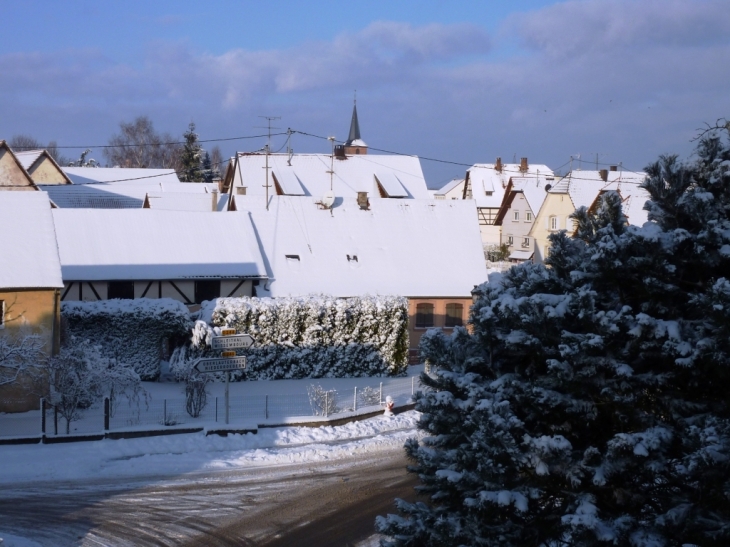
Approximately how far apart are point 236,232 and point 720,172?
2532cm

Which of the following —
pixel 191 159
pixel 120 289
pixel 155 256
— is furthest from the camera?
pixel 191 159

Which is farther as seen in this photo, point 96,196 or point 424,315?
point 96,196

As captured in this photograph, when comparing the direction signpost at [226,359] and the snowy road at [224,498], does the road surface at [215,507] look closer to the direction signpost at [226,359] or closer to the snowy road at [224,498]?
the snowy road at [224,498]

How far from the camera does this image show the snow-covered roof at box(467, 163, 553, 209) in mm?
67938

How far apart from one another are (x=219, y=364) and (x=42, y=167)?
137 ft

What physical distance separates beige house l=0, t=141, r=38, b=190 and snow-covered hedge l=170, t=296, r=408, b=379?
50.6 feet

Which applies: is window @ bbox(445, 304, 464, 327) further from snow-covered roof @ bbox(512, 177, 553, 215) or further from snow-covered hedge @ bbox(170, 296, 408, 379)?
snow-covered roof @ bbox(512, 177, 553, 215)

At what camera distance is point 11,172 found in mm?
35219

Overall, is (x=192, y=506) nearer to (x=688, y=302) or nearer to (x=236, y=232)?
(x=688, y=302)

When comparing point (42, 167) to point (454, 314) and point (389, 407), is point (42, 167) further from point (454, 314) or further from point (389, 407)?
point (389, 407)

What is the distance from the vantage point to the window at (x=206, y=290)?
1131 inches

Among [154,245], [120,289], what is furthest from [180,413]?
[154,245]

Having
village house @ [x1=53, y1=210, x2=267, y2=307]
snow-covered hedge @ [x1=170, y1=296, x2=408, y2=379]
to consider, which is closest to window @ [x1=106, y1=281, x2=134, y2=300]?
village house @ [x1=53, y1=210, x2=267, y2=307]

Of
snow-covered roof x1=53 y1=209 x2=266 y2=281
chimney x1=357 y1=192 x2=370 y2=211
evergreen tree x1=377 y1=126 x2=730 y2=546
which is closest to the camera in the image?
evergreen tree x1=377 y1=126 x2=730 y2=546
